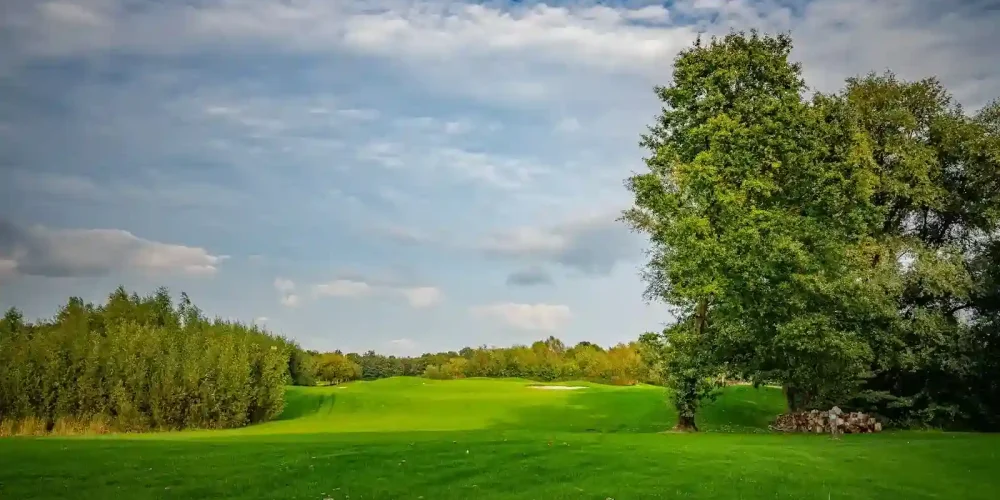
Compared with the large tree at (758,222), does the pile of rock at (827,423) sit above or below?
below

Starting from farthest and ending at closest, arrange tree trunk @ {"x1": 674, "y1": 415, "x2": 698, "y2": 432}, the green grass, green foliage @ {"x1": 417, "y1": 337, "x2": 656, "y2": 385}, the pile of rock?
green foliage @ {"x1": 417, "y1": 337, "x2": 656, "y2": 385} → tree trunk @ {"x1": 674, "y1": 415, "x2": 698, "y2": 432} → the pile of rock → the green grass

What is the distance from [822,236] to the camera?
36.2 meters

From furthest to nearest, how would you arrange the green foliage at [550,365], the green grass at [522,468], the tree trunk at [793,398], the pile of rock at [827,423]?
the green foliage at [550,365] < the tree trunk at [793,398] < the pile of rock at [827,423] < the green grass at [522,468]

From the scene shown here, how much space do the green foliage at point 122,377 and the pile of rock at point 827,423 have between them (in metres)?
36.2

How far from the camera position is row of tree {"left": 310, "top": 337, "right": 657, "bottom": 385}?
10565 centimetres

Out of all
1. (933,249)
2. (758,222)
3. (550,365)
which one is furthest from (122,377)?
(550,365)

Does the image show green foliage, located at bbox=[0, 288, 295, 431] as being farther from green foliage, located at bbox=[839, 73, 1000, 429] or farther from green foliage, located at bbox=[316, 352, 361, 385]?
green foliage, located at bbox=[316, 352, 361, 385]

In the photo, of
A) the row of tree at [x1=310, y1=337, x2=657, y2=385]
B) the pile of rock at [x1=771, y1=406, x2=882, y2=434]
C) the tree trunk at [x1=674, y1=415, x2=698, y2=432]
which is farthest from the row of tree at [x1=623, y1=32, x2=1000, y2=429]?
the row of tree at [x1=310, y1=337, x2=657, y2=385]

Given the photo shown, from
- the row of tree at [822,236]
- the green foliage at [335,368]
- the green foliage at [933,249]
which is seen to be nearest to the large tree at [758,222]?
the row of tree at [822,236]

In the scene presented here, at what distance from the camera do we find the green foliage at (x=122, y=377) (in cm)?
4759

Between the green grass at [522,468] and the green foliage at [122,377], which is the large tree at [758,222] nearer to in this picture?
the green grass at [522,468]

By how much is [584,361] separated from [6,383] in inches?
3151

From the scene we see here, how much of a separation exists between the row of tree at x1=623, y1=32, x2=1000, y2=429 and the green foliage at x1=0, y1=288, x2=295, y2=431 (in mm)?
30419

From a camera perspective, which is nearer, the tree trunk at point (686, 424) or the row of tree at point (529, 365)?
the tree trunk at point (686, 424)
